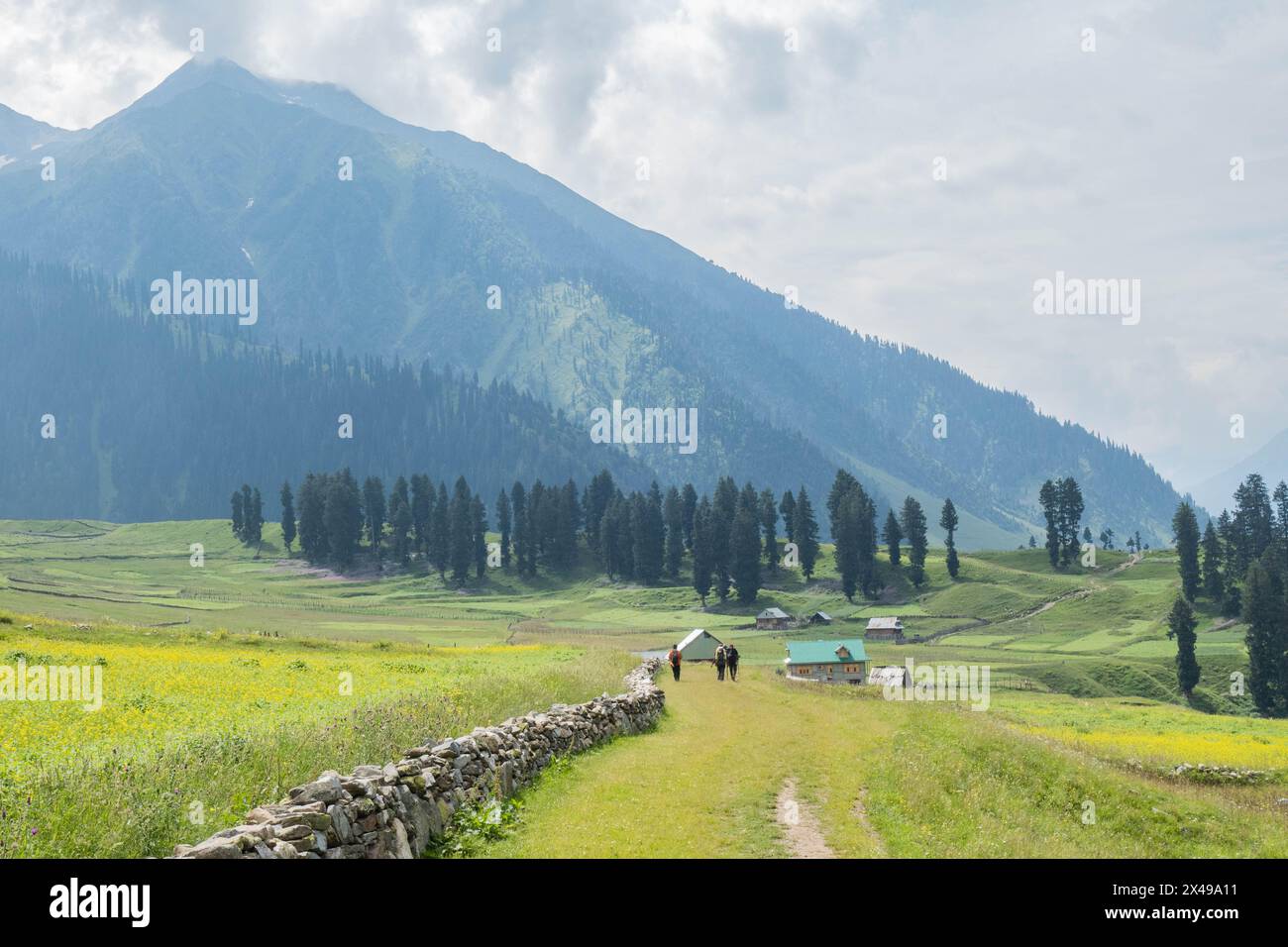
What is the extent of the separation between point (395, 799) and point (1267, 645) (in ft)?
456

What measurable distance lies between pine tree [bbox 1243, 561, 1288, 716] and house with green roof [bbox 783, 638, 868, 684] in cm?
5149

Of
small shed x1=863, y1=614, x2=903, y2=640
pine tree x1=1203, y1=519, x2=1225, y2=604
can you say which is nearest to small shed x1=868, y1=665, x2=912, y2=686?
small shed x1=863, y1=614, x2=903, y2=640

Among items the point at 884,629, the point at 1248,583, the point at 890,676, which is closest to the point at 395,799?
the point at 890,676

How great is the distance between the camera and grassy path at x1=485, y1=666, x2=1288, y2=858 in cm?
1936

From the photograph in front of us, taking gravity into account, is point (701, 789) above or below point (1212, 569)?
above

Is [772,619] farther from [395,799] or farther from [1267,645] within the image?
[395,799]

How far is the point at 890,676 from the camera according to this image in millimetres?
108875

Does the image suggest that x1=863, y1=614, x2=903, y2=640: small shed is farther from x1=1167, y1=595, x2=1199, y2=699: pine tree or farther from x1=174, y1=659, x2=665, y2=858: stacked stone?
x1=174, y1=659, x2=665, y2=858: stacked stone

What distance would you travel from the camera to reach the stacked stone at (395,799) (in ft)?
42.7

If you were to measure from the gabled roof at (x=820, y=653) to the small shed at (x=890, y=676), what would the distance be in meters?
3.38

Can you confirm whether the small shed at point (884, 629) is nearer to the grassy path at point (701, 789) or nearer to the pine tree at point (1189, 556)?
the pine tree at point (1189, 556)

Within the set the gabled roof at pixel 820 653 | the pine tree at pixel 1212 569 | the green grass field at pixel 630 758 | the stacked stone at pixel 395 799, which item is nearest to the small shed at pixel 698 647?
the gabled roof at pixel 820 653

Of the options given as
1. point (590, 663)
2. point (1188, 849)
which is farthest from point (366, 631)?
point (1188, 849)
